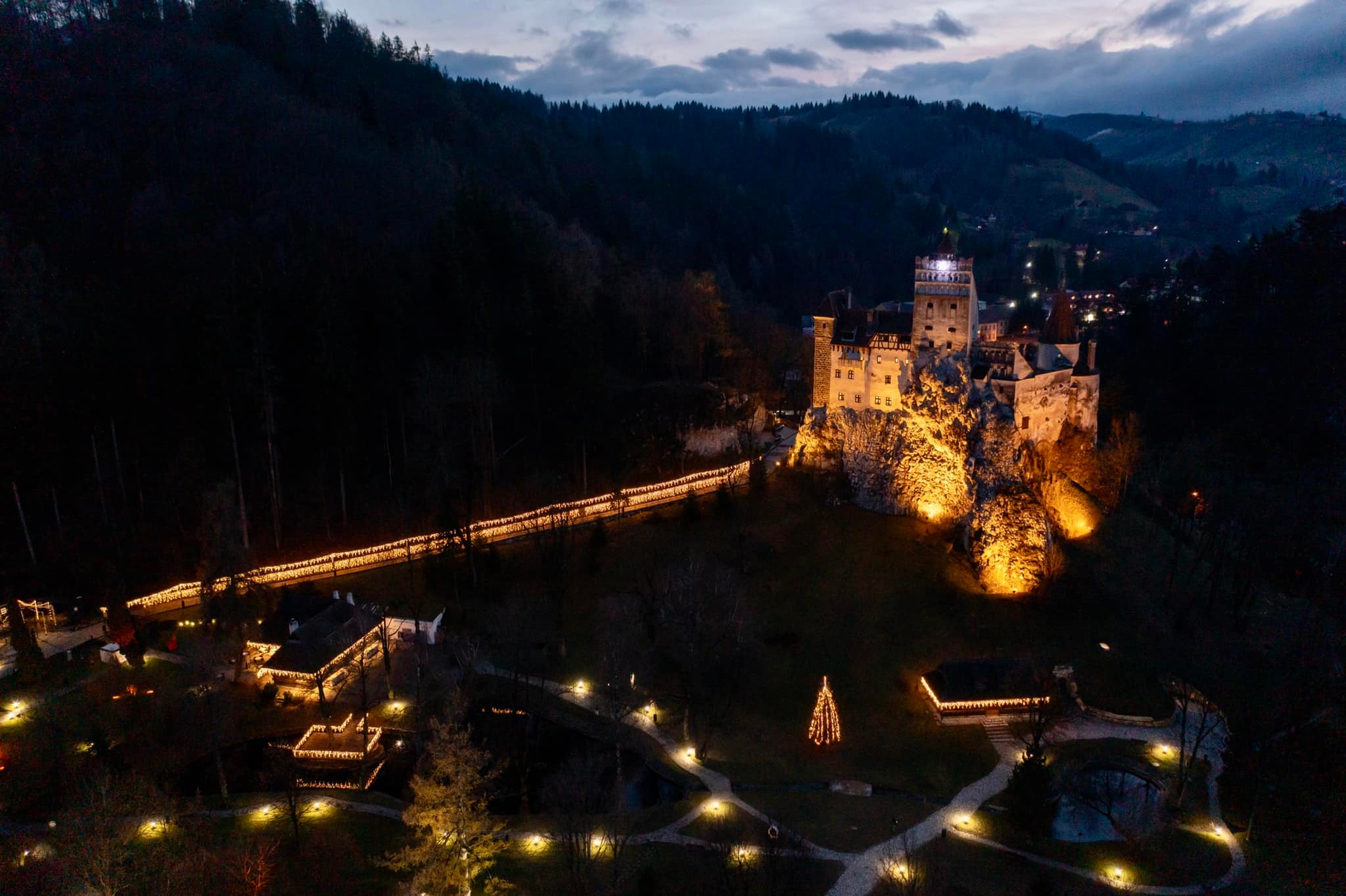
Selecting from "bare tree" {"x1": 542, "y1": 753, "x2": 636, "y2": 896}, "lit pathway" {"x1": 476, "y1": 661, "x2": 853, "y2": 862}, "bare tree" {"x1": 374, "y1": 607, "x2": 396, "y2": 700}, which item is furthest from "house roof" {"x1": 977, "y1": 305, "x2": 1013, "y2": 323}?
"bare tree" {"x1": 374, "y1": 607, "x2": 396, "y2": 700}

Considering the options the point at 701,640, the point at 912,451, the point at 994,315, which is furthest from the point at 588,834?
the point at 994,315

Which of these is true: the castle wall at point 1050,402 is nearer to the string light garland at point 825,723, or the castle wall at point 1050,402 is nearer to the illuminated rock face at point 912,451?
the illuminated rock face at point 912,451

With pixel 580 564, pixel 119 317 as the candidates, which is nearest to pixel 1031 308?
pixel 580 564

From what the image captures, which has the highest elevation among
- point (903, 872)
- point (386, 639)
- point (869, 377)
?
point (869, 377)

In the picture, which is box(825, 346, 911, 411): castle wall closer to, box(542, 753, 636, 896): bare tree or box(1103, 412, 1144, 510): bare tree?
box(1103, 412, 1144, 510): bare tree

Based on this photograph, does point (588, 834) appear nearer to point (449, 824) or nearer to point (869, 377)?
point (449, 824)

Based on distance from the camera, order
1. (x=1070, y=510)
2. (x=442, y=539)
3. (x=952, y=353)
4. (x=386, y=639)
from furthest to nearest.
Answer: (x=952, y=353) < (x=1070, y=510) < (x=442, y=539) < (x=386, y=639)
